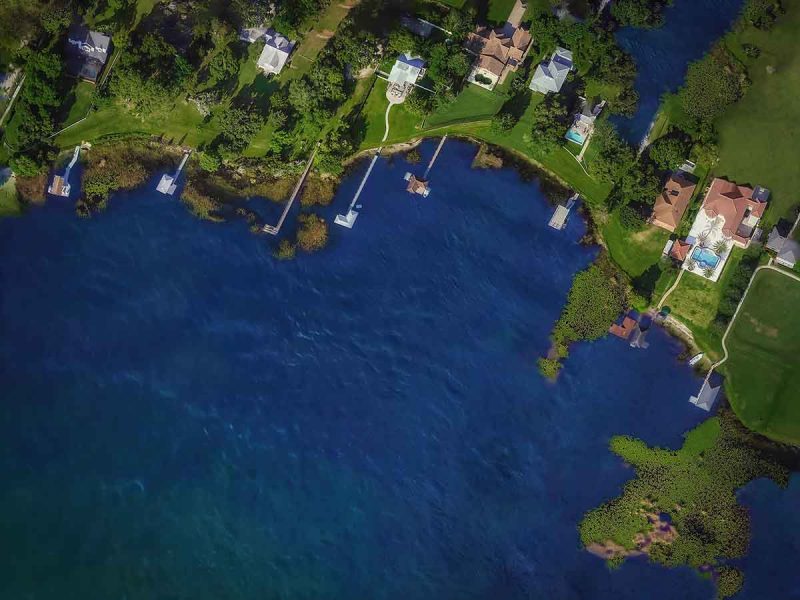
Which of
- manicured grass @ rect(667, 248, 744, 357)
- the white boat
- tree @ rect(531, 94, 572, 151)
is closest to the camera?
tree @ rect(531, 94, 572, 151)

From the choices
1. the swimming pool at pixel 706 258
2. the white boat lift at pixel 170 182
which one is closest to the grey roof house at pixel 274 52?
the white boat lift at pixel 170 182

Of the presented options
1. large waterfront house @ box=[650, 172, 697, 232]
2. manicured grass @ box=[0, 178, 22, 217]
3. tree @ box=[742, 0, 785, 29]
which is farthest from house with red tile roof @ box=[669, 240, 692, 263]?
manicured grass @ box=[0, 178, 22, 217]

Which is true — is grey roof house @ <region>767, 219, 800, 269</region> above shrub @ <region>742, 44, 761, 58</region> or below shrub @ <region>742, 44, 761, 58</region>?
below

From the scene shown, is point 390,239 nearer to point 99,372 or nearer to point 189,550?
point 99,372

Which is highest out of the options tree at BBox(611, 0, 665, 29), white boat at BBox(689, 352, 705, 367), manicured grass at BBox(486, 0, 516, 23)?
tree at BBox(611, 0, 665, 29)

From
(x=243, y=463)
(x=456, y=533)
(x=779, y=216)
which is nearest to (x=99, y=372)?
(x=243, y=463)

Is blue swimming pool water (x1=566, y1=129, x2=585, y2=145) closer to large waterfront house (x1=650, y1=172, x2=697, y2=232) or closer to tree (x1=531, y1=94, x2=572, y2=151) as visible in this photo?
tree (x1=531, y1=94, x2=572, y2=151)
